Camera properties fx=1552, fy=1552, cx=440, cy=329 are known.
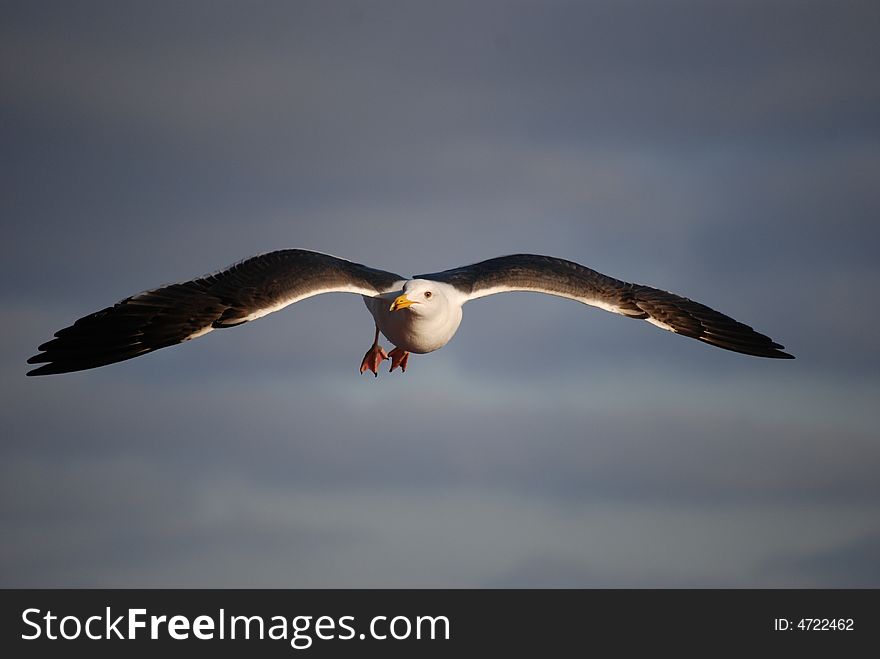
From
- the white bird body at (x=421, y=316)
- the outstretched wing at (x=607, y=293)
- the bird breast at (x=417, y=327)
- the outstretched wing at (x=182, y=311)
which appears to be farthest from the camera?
the outstretched wing at (x=607, y=293)

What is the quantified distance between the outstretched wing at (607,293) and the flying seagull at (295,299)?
0.13 ft

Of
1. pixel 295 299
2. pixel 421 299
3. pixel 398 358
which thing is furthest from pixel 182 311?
pixel 398 358

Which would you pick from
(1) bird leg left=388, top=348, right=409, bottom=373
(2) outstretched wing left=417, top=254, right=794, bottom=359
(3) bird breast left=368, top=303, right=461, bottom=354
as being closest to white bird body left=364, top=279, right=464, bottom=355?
Result: (3) bird breast left=368, top=303, right=461, bottom=354

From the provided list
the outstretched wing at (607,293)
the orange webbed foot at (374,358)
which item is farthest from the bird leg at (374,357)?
the outstretched wing at (607,293)

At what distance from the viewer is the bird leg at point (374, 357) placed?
4300 centimetres

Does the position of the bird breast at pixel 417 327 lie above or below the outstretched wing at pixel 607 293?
below

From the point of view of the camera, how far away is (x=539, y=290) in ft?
135

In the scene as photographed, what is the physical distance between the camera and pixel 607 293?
1662 inches

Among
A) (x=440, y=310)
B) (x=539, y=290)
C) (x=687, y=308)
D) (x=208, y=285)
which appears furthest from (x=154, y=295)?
(x=687, y=308)

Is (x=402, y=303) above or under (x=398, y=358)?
under

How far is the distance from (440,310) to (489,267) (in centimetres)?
331

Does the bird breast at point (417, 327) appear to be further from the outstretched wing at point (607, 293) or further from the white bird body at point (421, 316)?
the outstretched wing at point (607, 293)

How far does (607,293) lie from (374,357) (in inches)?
263

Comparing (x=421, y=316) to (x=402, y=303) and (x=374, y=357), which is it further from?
(x=374, y=357)
